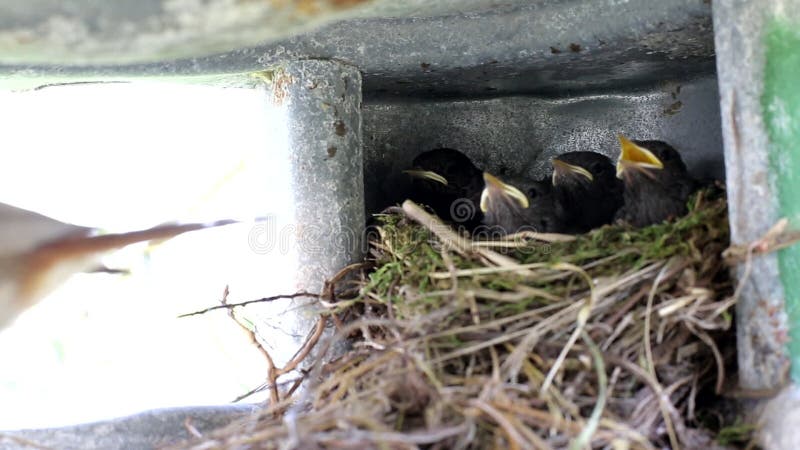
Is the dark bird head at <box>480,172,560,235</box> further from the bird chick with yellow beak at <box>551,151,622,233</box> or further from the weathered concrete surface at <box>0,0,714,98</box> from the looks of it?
the weathered concrete surface at <box>0,0,714,98</box>

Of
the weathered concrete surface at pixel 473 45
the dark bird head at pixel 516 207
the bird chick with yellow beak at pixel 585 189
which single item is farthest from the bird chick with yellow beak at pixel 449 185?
the weathered concrete surface at pixel 473 45

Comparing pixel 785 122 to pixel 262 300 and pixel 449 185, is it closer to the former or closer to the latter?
pixel 262 300

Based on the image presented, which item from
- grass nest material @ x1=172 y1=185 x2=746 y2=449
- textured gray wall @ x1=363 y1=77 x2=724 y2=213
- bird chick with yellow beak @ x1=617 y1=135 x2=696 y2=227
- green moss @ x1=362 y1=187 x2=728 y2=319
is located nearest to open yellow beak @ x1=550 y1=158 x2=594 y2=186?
textured gray wall @ x1=363 y1=77 x2=724 y2=213

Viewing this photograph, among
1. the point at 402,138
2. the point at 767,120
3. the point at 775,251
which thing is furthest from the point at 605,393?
the point at 402,138

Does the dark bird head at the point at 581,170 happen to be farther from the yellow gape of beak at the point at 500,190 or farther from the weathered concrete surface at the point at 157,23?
the weathered concrete surface at the point at 157,23

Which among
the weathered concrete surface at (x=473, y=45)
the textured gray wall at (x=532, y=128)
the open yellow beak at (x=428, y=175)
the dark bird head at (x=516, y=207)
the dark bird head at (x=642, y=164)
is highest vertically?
the weathered concrete surface at (x=473, y=45)

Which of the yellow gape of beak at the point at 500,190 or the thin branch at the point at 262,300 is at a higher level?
the yellow gape of beak at the point at 500,190
